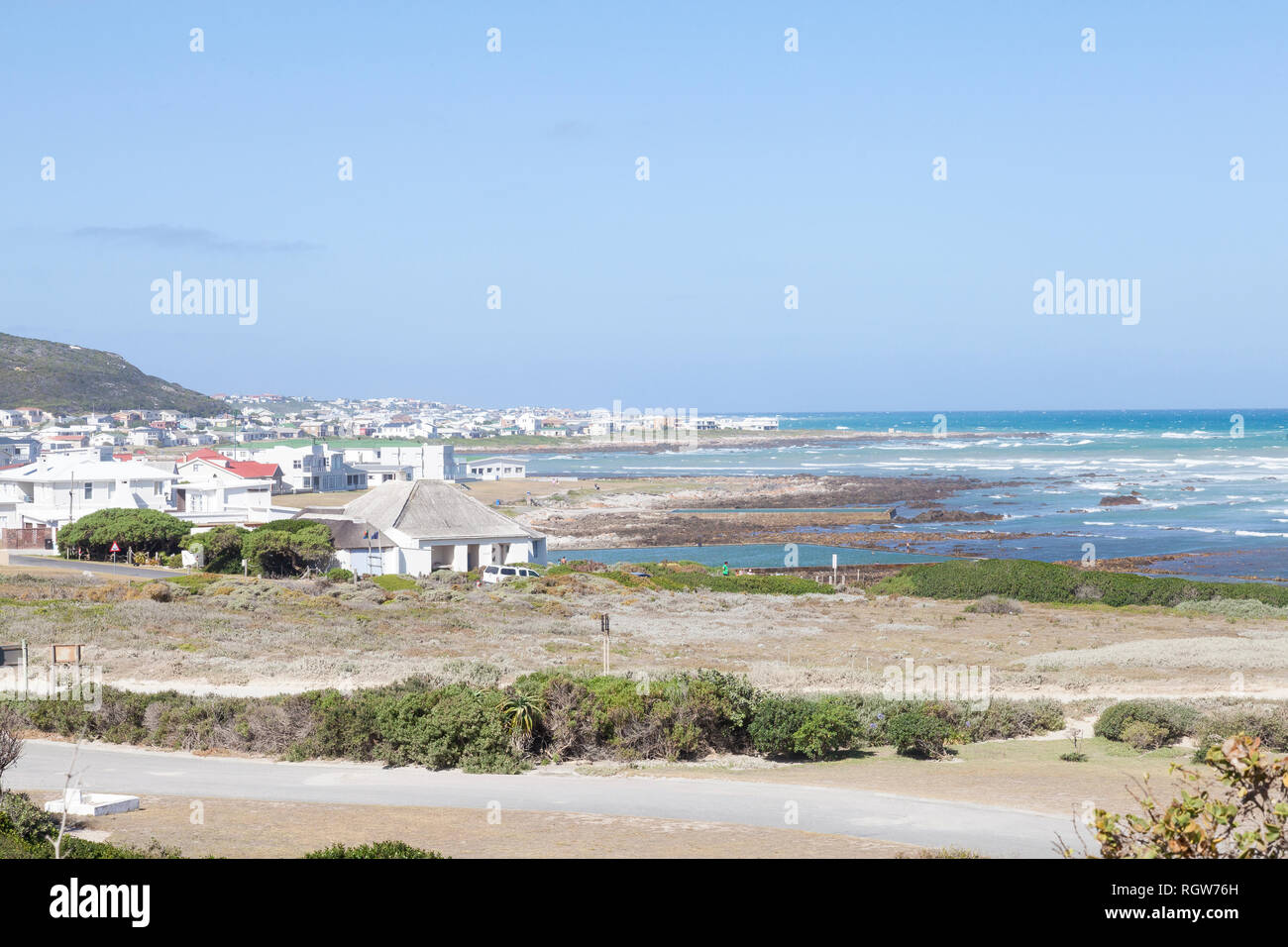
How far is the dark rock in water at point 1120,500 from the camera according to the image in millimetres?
83438

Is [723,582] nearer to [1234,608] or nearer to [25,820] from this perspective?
[1234,608]

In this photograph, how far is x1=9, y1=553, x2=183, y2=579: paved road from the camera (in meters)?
41.4

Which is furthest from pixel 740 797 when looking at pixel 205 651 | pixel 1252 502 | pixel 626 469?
pixel 626 469

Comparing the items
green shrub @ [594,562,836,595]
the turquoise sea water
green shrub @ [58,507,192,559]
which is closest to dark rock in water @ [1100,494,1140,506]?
the turquoise sea water

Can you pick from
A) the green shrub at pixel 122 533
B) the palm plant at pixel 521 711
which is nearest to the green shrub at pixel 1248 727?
the palm plant at pixel 521 711

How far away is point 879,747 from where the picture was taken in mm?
18328

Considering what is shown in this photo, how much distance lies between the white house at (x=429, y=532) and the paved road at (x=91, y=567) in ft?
21.2

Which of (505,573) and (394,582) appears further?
(505,573)

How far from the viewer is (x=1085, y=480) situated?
106 metres

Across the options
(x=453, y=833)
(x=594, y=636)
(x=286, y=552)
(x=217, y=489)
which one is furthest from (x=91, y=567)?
(x=453, y=833)

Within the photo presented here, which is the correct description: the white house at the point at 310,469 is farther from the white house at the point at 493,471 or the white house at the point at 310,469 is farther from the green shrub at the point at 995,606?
the green shrub at the point at 995,606

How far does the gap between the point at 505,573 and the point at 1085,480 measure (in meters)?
78.5

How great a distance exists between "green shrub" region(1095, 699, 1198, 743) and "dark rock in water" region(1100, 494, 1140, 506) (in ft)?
227
